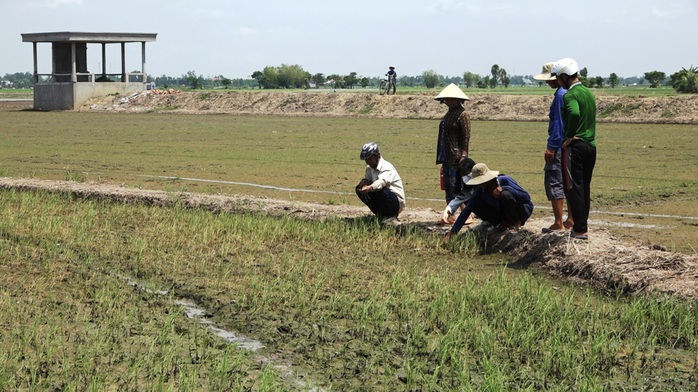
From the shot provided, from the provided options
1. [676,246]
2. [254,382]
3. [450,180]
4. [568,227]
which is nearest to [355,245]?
[450,180]

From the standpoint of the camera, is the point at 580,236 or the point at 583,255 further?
the point at 580,236

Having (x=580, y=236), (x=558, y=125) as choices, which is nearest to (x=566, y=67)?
(x=558, y=125)

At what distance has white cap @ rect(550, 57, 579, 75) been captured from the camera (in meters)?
8.66

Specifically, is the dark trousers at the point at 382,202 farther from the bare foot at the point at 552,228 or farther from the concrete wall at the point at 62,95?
the concrete wall at the point at 62,95

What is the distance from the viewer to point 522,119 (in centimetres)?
3169

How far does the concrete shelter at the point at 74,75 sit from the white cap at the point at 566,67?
115 feet

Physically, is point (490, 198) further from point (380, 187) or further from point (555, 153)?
point (380, 187)

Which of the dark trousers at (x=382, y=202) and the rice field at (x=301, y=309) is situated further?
the dark trousers at (x=382, y=202)

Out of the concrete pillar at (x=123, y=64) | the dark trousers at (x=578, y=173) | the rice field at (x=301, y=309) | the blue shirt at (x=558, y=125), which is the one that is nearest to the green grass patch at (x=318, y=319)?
the rice field at (x=301, y=309)

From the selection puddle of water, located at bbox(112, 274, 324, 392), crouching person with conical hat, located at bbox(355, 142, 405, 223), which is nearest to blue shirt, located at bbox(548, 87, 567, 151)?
crouching person with conical hat, located at bbox(355, 142, 405, 223)

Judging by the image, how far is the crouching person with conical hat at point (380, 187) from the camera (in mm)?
10148

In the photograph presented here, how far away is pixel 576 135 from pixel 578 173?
32cm

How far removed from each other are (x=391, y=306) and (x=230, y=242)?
2.90 meters

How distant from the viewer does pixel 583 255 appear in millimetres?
8648
